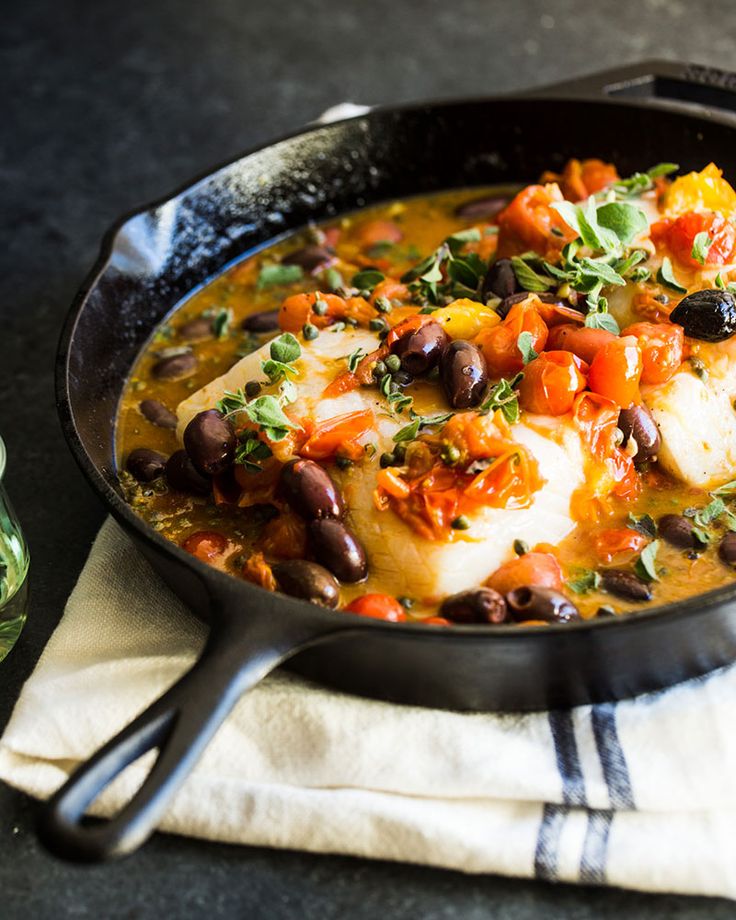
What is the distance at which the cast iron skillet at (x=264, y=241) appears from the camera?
2.78 meters

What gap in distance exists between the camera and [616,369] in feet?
11.9

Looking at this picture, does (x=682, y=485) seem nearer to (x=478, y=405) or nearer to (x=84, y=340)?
(x=478, y=405)

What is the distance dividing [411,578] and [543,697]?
51 cm

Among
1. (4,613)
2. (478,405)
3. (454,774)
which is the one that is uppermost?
(478,405)

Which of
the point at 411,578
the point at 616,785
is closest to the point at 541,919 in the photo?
the point at 616,785

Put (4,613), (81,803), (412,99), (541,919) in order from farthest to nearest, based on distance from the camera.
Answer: (412,99) < (4,613) < (541,919) < (81,803)

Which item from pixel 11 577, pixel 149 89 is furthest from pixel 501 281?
pixel 149 89

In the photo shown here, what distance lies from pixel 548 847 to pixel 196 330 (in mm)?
2605

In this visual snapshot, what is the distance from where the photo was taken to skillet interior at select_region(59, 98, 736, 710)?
Answer: 117 inches

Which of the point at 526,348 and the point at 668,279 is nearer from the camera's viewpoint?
the point at 526,348

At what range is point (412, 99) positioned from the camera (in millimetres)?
6633

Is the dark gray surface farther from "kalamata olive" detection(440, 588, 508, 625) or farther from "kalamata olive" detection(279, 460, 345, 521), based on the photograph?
"kalamata olive" detection(440, 588, 508, 625)

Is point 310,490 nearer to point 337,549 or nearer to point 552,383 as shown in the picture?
point 337,549

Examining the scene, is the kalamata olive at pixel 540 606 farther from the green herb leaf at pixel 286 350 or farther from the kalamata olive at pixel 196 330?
the kalamata olive at pixel 196 330
